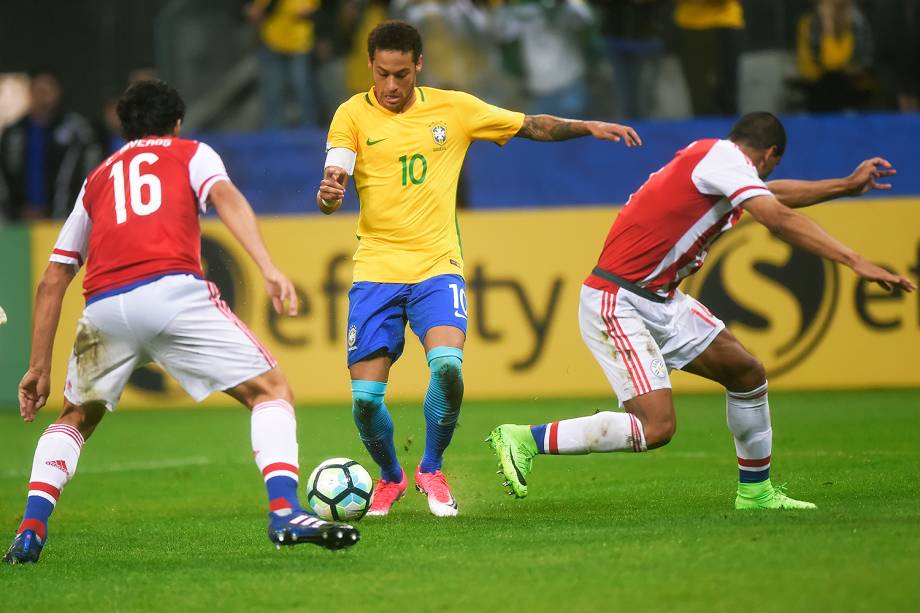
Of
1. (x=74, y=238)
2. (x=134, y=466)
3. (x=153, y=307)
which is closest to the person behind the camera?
(x=153, y=307)

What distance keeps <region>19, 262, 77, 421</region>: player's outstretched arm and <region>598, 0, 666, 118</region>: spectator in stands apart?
9.55 metres

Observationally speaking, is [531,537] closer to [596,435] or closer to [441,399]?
[596,435]

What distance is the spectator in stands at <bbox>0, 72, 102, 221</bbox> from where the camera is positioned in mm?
16062

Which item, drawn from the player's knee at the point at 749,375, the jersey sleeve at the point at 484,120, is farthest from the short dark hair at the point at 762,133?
the jersey sleeve at the point at 484,120

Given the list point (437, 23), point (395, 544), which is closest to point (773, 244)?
point (437, 23)

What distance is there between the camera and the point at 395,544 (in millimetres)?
6727

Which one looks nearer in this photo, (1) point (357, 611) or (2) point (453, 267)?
(1) point (357, 611)

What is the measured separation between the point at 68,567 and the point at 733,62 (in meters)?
10.3

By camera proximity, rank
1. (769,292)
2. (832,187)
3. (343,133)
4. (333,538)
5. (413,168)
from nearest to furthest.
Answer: (333,538)
(832,187)
(343,133)
(413,168)
(769,292)

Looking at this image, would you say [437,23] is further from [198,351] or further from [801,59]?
[198,351]

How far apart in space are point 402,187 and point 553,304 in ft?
19.5

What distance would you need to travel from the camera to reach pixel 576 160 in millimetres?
15305

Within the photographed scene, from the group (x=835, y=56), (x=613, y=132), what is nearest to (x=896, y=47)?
(x=835, y=56)

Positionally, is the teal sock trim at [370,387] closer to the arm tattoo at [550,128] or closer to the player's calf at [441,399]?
the player's calf at [441,399]
